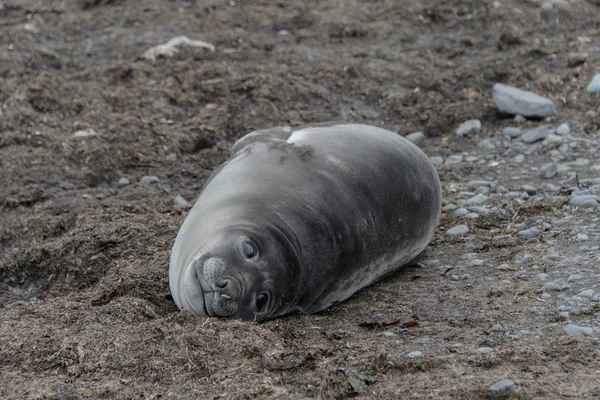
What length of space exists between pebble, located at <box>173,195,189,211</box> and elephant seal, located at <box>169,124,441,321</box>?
0.97 meters

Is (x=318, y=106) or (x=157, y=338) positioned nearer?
(x=157, y=338)

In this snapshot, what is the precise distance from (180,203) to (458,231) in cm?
167

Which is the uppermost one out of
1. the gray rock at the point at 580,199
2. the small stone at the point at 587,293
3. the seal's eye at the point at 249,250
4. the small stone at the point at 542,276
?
the seal's eye at the point at 249,250

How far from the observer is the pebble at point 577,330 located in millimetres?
3684

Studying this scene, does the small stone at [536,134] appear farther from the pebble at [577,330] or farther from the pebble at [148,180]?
the pebble at [577,330]

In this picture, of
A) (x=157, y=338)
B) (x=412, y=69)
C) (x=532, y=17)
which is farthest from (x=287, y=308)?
(x=532, y=17)

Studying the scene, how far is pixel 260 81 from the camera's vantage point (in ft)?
23.4

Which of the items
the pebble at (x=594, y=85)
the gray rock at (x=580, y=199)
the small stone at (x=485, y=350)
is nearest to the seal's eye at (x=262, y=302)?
the small stone at (x=485, y=350)

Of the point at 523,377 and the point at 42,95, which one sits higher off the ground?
the point at 523,377

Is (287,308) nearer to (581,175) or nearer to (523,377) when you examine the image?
(523,377)

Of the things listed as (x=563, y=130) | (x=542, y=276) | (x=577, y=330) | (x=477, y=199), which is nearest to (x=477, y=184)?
(x=477, y=199)

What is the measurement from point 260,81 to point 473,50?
Answer: 208 cm

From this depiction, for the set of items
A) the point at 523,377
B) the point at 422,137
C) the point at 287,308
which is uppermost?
the point at 523,377

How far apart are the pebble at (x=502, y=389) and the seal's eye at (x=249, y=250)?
1.17 meters
